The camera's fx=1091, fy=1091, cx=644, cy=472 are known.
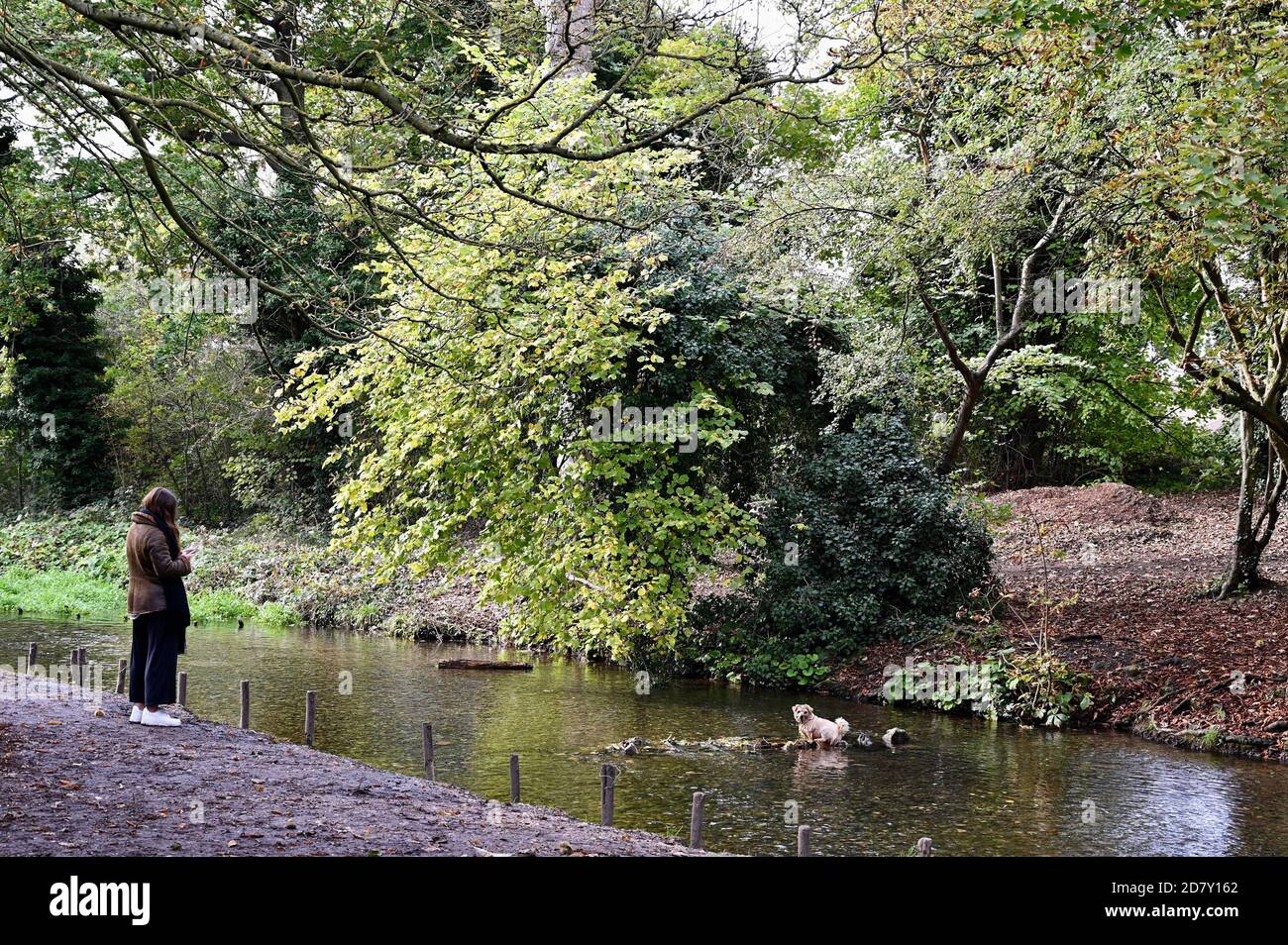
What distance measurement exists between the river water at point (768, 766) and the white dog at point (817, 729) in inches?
12.8

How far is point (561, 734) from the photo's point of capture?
13.4 m

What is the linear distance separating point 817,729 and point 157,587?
7.55m

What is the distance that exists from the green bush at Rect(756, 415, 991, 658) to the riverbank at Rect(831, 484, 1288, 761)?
69cm

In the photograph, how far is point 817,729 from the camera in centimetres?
1302

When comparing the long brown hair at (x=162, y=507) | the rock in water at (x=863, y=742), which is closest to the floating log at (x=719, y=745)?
the rock in water at (x=863, y=742)

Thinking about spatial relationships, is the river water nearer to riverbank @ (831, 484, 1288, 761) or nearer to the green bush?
riverbank @ (831, 484, 1288, 761)

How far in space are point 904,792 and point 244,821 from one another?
6.68 m

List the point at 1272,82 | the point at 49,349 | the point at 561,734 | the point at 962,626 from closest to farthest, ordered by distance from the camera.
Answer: the point at 1272,82
the point at 561,734
the point at 962,626
the point at 49,349

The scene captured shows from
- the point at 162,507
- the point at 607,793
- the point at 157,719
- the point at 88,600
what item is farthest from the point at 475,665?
the point at 88,600

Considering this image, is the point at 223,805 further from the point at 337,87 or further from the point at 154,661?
the point at 337,87

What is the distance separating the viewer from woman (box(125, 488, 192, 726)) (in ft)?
30.0
